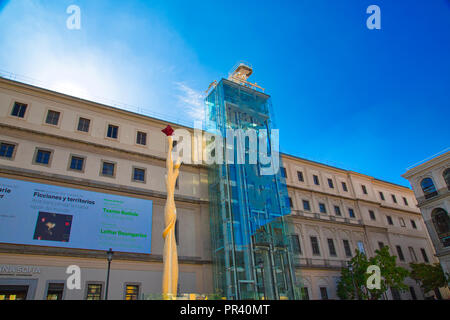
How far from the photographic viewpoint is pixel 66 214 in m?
20.2

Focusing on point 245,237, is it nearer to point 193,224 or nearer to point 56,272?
point 193,224

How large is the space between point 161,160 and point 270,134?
1112 cm

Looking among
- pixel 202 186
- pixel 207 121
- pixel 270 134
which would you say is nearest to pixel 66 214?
pixel 202 186

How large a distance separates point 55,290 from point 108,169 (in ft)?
28.8

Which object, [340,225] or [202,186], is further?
[340,225]

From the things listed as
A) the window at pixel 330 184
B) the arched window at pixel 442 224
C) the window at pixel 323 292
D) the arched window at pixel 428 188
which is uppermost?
the window at pixel 330 184

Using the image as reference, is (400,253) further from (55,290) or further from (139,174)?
(55,290)

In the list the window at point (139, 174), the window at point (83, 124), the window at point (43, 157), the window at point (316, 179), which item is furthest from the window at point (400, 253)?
the window at point (43, 157)

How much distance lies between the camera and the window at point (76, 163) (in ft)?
73.8

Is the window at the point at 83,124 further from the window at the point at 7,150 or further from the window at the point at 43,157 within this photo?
the window at the point at 7,150

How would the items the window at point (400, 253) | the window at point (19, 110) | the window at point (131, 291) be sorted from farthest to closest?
1. the window at point (400, 253)
2. the window at point (19, 110)
3. the window at point (131, 291)

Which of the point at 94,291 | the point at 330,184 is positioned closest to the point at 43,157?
the point at 94,291

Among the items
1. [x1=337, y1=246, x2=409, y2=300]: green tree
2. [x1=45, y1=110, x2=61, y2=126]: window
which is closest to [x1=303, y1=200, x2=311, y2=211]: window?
[x1=337, y1=246, x2=409, y2=300]: green tree

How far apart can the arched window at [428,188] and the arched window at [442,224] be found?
1634mm
